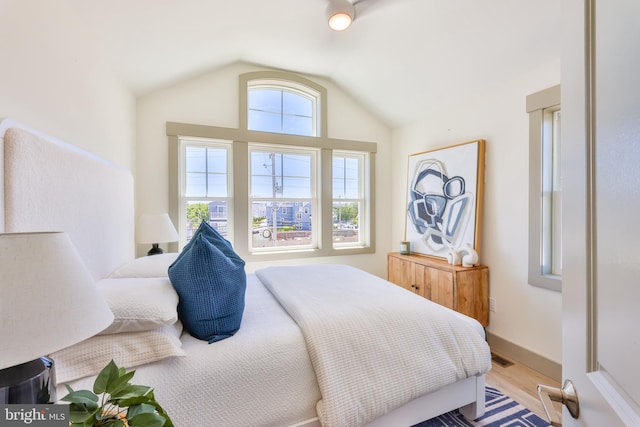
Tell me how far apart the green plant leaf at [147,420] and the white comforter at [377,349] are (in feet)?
2.33

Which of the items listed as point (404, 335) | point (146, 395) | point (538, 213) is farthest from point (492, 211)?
point (146, 395)

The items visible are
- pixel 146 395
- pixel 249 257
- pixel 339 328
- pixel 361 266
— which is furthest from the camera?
pixel 361 266

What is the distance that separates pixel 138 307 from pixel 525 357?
9.12 ft

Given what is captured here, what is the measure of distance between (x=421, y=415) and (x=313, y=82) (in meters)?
3.38

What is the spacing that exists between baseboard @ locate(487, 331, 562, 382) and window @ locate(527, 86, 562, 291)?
1.92 feet

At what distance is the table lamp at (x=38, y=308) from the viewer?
483 millimetres

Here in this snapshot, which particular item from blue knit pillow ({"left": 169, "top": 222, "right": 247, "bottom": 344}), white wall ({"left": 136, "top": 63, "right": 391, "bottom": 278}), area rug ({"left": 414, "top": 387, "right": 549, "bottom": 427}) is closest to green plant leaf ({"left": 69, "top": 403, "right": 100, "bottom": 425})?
blue knit pillow ({"left": 169, "top": 222, "right": 247, "bottom": 344})

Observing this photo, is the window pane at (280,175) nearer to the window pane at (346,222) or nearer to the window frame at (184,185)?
the window frame at (184,185)

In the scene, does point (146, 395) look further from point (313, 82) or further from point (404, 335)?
point (313, 82)

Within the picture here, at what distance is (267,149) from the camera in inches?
129

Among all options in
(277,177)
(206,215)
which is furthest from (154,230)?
(277,177)

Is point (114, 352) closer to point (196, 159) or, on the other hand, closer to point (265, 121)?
point (196, 159)

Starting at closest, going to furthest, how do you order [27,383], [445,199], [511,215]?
[27,383] < [511,215] < [445,199]

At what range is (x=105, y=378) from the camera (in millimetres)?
629
